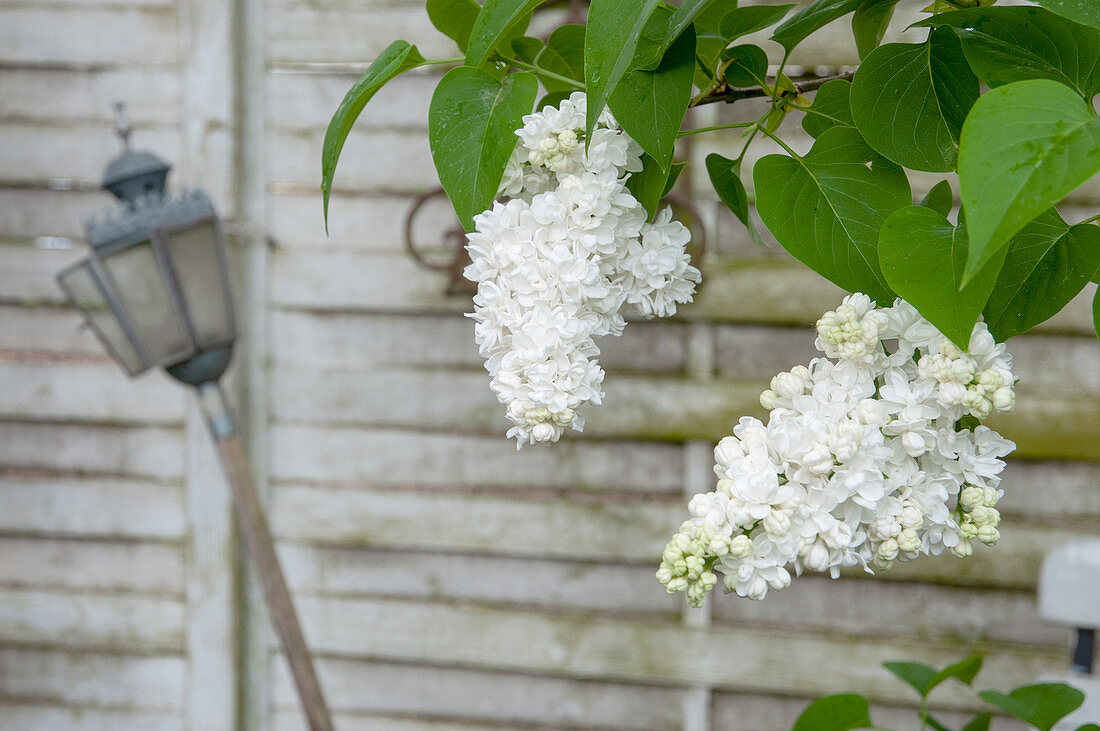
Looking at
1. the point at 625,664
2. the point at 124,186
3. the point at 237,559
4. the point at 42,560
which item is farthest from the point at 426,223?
the point at 42,560

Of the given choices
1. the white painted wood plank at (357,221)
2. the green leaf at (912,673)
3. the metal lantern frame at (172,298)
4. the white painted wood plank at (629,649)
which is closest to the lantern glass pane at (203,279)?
the metal lantern frame at (172,298)

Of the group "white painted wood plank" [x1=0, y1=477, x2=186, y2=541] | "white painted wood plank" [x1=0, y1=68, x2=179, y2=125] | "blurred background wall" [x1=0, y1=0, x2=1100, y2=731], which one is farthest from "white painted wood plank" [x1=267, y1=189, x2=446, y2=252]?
"white painted wood plank" [x1=0, y1=477, x2=186, y2=541]

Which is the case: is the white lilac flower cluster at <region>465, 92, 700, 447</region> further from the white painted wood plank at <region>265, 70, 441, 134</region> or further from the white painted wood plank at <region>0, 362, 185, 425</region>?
the white painted wood plank at <region>0, 362, 185, 425</region>

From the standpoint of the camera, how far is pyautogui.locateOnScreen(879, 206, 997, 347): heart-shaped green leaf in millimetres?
231

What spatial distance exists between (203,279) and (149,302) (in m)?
0.06

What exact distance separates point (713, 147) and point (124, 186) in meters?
0.78

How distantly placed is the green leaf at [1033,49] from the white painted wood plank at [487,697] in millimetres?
1149

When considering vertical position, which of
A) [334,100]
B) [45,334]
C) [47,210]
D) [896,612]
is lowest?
[896,612]

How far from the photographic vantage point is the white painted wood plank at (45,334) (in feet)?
4.23

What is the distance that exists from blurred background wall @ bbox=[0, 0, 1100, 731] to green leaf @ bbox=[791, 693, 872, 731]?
0.69 meters

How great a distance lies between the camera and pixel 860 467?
26cm

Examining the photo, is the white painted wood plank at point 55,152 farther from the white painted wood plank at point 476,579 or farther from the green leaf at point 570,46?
the green leaf at point 570,46

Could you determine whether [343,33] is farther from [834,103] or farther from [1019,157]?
Result: [1019,157]

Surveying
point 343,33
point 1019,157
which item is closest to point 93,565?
point 343,33
